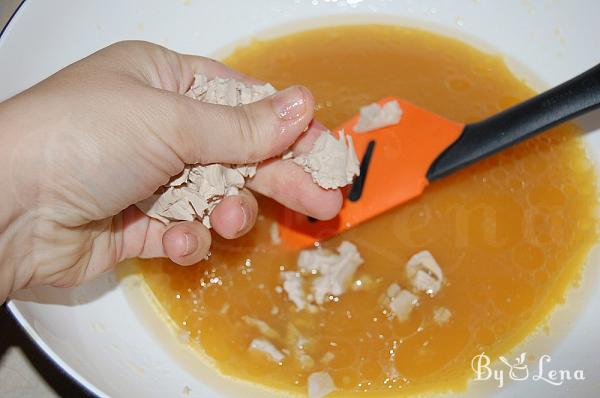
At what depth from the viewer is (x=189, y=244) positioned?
4.17 feet

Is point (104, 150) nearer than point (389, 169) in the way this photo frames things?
Yes

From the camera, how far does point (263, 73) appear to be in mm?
1805

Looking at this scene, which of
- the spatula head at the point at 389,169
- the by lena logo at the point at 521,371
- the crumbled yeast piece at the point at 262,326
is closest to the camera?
the by lena logo at the point at 521,371

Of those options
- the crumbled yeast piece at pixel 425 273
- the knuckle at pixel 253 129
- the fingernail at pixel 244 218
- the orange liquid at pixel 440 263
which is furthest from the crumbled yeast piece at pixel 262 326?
the knuckle at pixel 253 129

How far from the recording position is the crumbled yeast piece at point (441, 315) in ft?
4.66

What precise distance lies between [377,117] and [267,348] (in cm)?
61

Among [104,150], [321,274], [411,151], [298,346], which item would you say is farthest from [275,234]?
[104,150]

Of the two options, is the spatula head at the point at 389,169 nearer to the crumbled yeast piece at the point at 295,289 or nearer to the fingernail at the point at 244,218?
the crumbled yeast piece at the point at 295,289

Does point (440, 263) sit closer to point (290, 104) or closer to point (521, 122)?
point (521, 122)

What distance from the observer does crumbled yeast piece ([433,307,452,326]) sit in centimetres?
142

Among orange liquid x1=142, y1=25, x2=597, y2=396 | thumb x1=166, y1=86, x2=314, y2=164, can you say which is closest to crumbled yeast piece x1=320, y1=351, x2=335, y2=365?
orange liquid x1=142, y1=25, x2=597, y2=396

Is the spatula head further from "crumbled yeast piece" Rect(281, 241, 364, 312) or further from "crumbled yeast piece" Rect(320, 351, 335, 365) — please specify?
"crumbled yeast piece" Rect(320, 351, 335, 365)

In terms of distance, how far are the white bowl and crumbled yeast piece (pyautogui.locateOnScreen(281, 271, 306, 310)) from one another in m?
0.21

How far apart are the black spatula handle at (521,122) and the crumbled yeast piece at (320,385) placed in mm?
532
